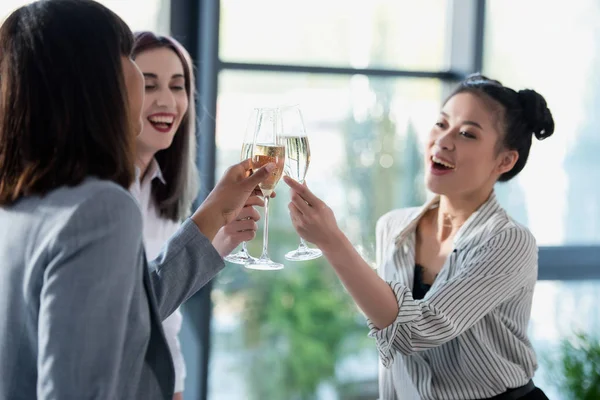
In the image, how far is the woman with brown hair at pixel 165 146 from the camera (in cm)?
213

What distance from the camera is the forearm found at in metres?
1.73

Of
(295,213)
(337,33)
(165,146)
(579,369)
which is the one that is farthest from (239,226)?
(579,369)

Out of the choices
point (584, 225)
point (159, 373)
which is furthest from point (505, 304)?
point (584, 225)

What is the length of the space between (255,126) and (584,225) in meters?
2.58

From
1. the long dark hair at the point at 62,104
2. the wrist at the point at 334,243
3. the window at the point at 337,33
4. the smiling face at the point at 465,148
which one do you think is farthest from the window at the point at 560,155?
the long dark hair at the point at 62,104

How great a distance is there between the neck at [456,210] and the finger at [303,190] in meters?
0.65

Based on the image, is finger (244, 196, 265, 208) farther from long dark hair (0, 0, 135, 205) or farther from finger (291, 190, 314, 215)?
long dark hair (0, 0, 135, 205)

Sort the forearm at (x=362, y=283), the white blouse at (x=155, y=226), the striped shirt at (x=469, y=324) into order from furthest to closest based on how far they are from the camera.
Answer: the white blouse at (x=155, y=226), the striped shirt at (x=469, y=324), the forearm at (x=362, y=283)

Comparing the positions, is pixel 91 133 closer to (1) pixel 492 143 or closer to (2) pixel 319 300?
(1) pixel 492 143

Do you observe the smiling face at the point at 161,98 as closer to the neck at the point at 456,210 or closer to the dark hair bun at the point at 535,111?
the neck at the point at 456,210

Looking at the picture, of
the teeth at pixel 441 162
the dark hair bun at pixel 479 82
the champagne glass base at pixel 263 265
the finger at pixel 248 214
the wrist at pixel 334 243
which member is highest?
the dark hair bun at pixel 479 82

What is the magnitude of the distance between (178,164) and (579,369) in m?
1.90

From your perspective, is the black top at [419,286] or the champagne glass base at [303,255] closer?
the champagne glass base at [303,255]

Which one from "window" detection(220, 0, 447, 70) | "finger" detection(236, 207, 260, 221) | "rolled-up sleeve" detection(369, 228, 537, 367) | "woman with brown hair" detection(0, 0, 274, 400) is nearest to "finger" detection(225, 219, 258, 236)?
"finger" detection(236, 207, 260, 221)
